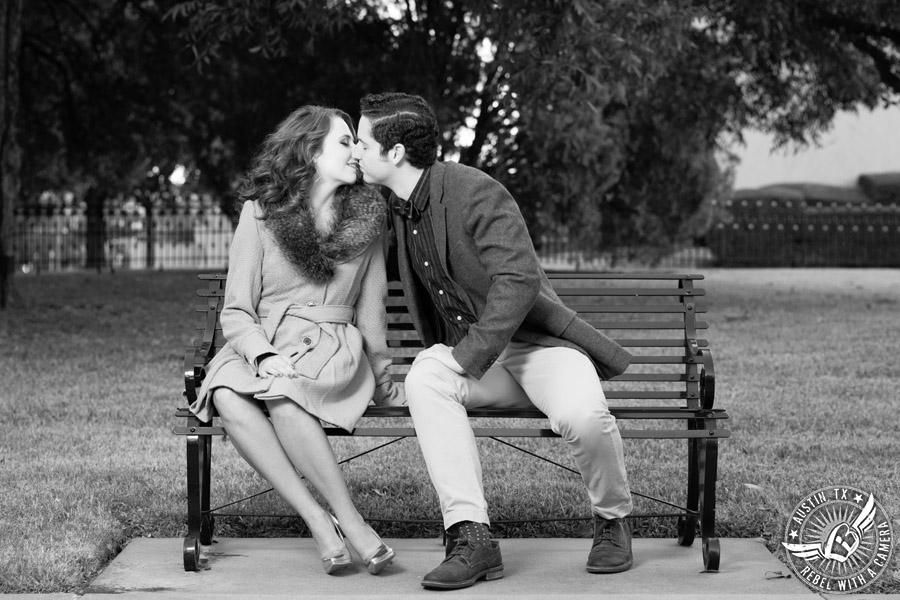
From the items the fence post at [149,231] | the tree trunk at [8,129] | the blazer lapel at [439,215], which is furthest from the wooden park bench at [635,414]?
the fence post at [149,231]

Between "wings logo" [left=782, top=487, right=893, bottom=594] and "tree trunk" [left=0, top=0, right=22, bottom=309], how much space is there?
11199mm

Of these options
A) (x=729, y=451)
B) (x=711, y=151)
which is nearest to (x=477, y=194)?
(x=729, y=451)

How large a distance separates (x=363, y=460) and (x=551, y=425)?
2.03 meters

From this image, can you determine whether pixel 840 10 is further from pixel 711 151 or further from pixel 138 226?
pixel 138 226

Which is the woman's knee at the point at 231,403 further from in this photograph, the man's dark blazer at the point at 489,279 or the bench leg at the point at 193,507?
the man's dark blazer at the point at 489,279

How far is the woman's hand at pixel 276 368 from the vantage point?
13.0 feet

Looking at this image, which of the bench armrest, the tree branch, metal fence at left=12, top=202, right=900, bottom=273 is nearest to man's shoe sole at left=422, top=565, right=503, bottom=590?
the bench armrest

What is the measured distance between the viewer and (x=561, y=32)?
938cm

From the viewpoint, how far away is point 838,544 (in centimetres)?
392

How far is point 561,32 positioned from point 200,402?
6129 mm

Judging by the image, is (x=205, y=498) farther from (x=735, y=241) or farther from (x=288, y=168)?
(x=735, y=241)

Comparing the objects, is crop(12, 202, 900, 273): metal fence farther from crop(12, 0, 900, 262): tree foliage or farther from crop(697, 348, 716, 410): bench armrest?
crop(697, 348, 716, 410): bench armrest

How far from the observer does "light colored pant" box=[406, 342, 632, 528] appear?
3762mm

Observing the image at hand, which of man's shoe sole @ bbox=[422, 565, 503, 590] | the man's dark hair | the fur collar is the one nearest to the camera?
man's shoe sole @ bbox=[422, 565, 503, 590]
